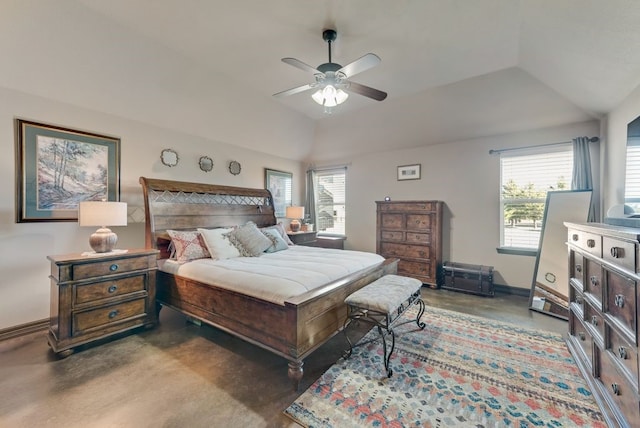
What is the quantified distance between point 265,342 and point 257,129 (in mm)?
3714

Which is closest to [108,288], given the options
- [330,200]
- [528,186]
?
[330,200]

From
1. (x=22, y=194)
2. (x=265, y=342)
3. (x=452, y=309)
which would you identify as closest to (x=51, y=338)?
(x=22, y=194)

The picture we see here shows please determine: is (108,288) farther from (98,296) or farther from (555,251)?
(555,251)

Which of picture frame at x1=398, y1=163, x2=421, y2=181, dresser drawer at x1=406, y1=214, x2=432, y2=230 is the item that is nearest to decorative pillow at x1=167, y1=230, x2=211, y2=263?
dresser drawer at x1=406, y1=214, x2=432, y2=230

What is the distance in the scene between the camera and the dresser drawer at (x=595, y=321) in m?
1.74

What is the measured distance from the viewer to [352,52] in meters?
2.99

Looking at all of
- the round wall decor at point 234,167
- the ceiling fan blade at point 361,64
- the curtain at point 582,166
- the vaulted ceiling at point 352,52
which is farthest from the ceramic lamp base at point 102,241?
the curtain at point 582,166

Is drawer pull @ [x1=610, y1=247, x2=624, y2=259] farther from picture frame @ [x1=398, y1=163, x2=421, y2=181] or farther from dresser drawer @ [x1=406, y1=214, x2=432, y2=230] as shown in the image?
picture frame @ [x1=398, y1=163, x2=421, y2=181]

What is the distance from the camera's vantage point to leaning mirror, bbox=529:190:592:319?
3.31 meters

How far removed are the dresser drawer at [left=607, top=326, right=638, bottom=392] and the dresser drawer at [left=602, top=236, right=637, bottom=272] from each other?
398 mm

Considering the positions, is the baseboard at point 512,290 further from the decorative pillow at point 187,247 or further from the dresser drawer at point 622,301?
the decorative pillow at point 187,247

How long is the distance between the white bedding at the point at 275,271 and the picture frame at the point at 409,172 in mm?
2360

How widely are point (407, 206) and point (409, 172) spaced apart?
0.80 meters

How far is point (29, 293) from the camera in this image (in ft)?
9.08
